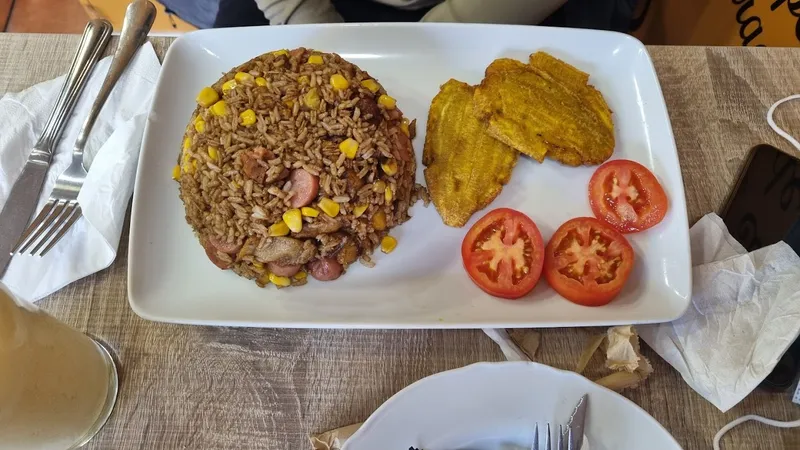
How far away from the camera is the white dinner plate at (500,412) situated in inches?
51.7

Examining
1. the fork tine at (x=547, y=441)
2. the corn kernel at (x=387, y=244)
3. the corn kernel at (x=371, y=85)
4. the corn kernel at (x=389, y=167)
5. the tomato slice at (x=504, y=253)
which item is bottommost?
the fork tine at (x=547, y=441)

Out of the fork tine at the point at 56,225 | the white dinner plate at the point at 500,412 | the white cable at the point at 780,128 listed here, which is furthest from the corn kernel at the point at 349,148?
the white cable at the point at 780,128

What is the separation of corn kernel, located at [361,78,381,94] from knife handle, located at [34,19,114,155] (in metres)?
1.00

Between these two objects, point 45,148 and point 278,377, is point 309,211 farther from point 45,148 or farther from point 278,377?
point 45,148

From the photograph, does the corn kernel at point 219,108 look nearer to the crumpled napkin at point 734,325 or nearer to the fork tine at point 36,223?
the fork tine at point 36,223

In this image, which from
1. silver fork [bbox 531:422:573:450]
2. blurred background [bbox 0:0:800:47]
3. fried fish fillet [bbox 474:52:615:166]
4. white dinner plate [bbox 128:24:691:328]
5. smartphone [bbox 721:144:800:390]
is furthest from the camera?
blurred background [bbox 0:0:800:47]

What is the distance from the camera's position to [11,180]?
1747 millimetres

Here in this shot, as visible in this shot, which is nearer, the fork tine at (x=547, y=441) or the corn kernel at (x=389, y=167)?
the fork tine at (x=547, y=441)

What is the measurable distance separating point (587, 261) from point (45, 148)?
1.75 meters

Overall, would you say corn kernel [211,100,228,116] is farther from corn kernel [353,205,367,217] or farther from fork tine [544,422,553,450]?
fork tine [544,422,553,450]

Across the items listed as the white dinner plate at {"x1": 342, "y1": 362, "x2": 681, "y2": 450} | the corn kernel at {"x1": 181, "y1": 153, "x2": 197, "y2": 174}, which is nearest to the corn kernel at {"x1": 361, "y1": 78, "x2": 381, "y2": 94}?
the corn kernel at {"x1": 181, "y1": 153, "x2": 197, "y2": 174}

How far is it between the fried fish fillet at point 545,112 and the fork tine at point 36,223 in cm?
138

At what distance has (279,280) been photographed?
1587mm

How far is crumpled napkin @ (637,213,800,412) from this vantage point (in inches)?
57.9
